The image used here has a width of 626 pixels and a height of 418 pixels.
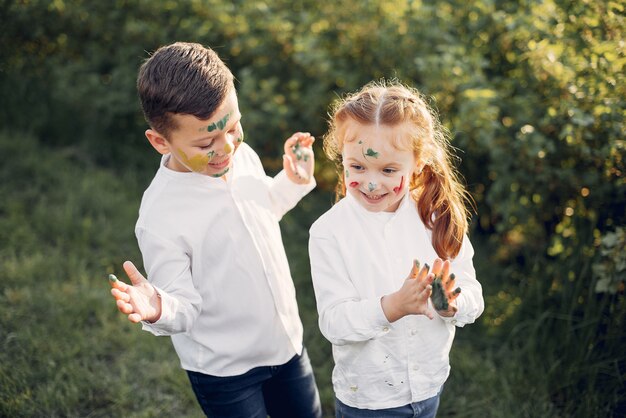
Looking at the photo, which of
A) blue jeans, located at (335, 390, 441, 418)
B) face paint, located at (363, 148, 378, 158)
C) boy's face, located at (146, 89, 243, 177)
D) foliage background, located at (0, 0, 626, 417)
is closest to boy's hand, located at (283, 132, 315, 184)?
boy's face, located at (146, 89, 243, 177)

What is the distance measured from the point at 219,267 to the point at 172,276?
0.17 meters

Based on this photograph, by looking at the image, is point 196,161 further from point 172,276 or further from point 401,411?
point 401,411

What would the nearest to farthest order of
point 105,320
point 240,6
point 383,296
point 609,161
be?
point 383,296 < point 609,161 < point 105,320 < point 240,6

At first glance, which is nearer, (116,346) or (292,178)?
(292,178)

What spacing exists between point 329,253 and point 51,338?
204cm

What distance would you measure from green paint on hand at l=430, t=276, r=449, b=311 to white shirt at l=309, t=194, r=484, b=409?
0.36 ft

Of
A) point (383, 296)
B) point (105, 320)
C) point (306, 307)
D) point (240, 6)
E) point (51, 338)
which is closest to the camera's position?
point (383, 296)

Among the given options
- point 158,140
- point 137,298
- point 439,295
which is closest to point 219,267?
point 137,298

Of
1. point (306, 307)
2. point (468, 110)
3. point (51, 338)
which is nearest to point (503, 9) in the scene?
point (468, 110)

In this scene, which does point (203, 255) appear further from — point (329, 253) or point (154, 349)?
point (154, 349)

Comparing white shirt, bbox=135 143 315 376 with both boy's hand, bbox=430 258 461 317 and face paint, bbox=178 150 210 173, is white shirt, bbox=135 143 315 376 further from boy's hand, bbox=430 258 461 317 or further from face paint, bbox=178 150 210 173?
boy's hand, bbox=430 258 461 317

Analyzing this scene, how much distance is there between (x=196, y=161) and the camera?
197 centimetres

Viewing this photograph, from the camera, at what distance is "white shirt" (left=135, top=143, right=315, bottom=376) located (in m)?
1.95

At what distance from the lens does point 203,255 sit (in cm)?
202
